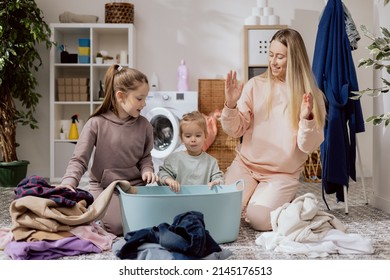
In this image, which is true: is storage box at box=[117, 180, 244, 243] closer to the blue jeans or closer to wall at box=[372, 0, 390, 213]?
the blue jeans

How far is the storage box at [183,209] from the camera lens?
203cm

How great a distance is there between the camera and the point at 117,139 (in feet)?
7.93

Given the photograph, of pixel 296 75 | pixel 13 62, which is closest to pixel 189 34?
pixel 13 62

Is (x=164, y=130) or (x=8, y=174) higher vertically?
(x=164, y=130)

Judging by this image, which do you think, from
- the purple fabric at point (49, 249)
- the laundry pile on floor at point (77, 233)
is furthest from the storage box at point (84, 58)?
the purple fabric at point (49, 249)

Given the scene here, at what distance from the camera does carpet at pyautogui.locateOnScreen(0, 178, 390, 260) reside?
1981 millimetres

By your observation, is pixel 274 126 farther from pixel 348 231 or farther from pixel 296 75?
pixel 348 231

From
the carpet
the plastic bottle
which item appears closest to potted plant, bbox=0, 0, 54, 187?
the carpet

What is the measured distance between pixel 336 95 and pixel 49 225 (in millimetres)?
1758

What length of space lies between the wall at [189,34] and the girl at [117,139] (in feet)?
9.58
